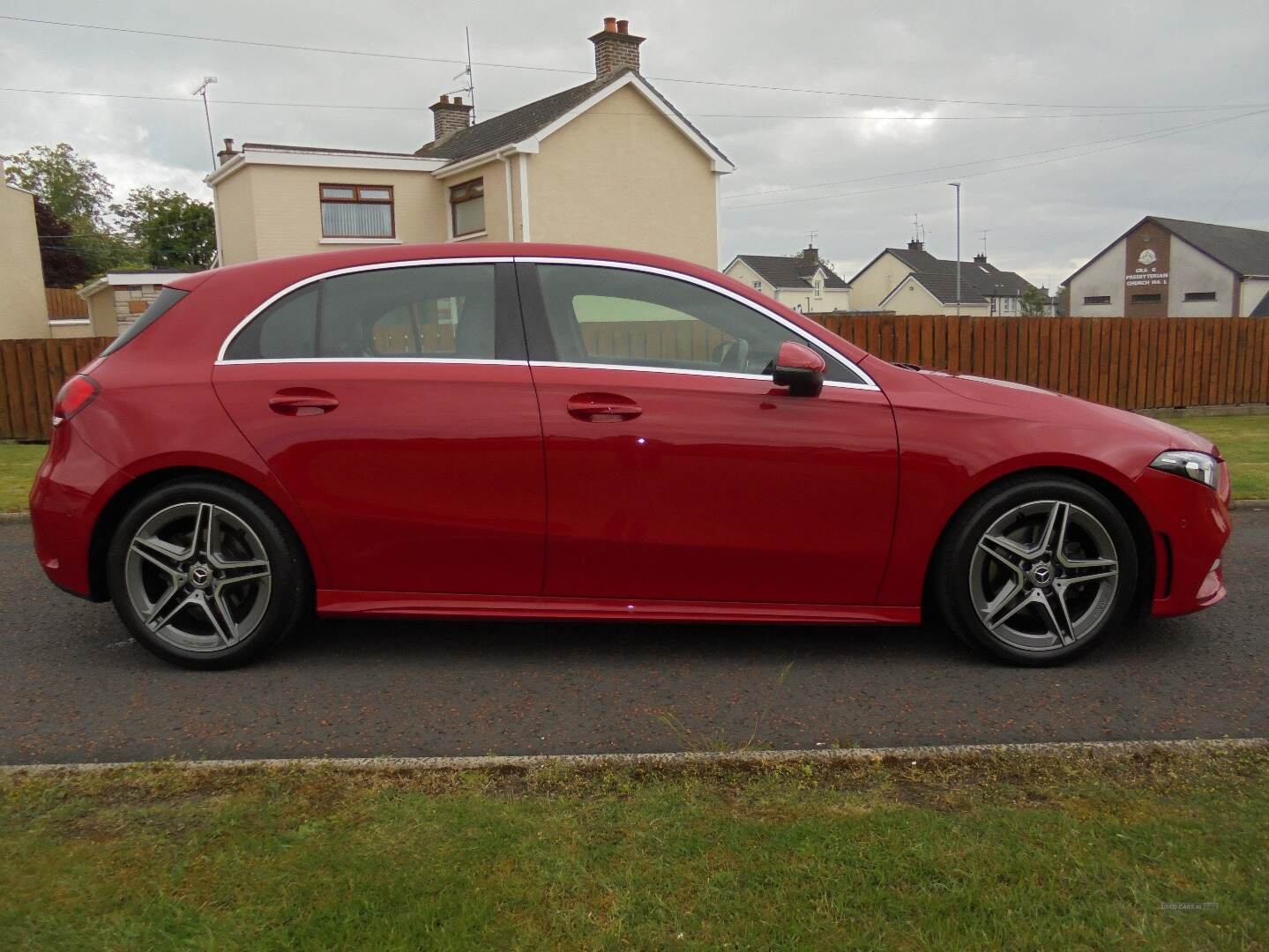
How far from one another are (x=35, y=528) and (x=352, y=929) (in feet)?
9.26

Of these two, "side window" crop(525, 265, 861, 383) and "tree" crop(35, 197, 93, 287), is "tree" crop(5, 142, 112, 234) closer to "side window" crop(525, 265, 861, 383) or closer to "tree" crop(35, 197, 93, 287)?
"tree" crop(35, 197, 93, 287)

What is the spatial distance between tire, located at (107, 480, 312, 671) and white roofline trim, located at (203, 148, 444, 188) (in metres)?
24.8

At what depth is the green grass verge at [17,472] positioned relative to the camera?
8.38m

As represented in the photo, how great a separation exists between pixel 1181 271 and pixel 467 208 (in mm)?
48250

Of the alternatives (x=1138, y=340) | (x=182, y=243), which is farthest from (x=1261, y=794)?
(x=182, y=243)

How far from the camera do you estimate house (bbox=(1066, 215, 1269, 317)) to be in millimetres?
56750

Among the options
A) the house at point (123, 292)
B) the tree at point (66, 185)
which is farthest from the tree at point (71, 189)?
the house at point (123, 292)

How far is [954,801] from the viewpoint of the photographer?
2848mm

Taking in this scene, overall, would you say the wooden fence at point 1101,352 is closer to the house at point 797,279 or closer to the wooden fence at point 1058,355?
the wooden fence at point 1058,355

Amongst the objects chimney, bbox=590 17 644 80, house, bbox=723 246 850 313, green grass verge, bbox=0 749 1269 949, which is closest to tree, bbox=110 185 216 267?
house, bbox=723 246 850 313

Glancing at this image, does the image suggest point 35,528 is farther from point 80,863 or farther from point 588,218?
point 588,218

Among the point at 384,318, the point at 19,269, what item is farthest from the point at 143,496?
the point at 19,269

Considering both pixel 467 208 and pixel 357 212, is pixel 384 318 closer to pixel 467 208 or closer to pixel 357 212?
pixel 467 208

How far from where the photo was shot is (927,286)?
77875mm
